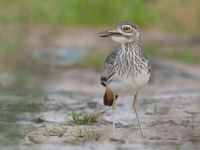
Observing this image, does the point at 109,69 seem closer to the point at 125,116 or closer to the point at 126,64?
the point at 126,64

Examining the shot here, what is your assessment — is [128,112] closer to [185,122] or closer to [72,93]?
[185,122]

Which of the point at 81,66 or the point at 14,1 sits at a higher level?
the point at 14,1

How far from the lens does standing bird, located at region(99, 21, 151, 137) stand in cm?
439

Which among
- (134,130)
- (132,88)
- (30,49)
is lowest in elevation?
(134,130)

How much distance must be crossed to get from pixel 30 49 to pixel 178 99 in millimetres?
4916

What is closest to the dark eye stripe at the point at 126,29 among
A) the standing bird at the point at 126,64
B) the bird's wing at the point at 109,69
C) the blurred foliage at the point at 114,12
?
the standing bird at the point at 126,64

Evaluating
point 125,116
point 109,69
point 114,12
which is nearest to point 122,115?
point 125,116

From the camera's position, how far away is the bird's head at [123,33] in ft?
14.6

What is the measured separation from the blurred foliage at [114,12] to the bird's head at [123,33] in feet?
23.1

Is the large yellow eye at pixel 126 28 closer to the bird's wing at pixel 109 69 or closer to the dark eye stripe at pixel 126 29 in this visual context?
the dark eye stripe at pixel 126 29

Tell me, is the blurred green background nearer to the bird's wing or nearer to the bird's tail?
the bird's tail

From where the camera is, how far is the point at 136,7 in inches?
476

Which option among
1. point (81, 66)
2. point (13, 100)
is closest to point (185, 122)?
point (13, 100)

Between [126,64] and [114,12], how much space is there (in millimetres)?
8093
